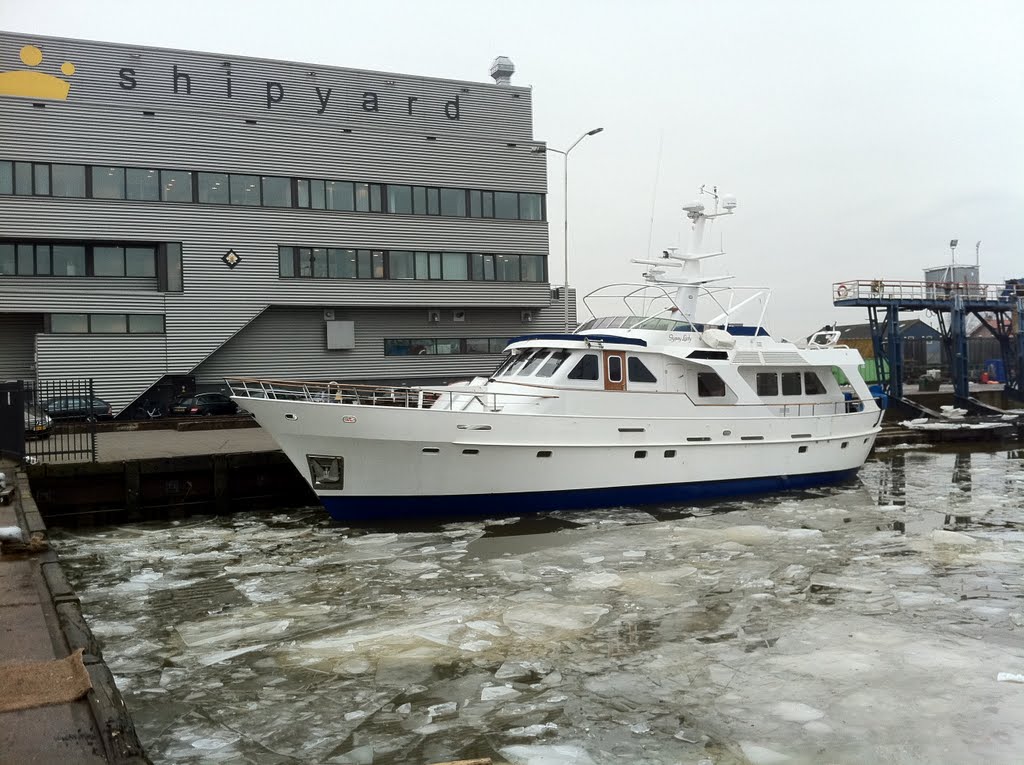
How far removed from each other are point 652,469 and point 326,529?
593 cm

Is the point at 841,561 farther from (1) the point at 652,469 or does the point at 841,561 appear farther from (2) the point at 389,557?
(2) the point at 389,557

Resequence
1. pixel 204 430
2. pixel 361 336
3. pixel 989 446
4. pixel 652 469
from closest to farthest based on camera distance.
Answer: pixel 652 469 < pixel 204 430 < pixel 989 446 < pixel 361 336

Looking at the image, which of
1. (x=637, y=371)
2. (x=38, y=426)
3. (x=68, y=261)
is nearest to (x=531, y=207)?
(x=68, y=261)

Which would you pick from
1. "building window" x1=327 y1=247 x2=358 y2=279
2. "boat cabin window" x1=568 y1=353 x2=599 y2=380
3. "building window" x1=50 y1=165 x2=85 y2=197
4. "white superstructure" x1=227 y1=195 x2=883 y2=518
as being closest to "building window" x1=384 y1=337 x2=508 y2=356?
"building window" x1=327 y1=247 x2=358 y2=279

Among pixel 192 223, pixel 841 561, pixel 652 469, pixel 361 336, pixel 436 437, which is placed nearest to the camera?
pixel 841 561

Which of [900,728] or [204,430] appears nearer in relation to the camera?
[900,728]

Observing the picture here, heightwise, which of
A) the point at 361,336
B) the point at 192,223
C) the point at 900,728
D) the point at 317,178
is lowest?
the point at 900,728

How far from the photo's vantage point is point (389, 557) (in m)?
11.8

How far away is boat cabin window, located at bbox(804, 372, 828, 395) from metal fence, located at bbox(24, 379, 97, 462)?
46.0ft

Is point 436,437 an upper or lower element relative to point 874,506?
upper

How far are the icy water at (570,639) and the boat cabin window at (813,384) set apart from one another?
4089 mm

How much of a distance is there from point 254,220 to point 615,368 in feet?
66.8

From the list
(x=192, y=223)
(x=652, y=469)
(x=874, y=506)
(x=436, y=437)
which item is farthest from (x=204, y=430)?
(x=874, y=506)

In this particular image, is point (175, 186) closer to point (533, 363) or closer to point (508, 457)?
point (533, 363)
